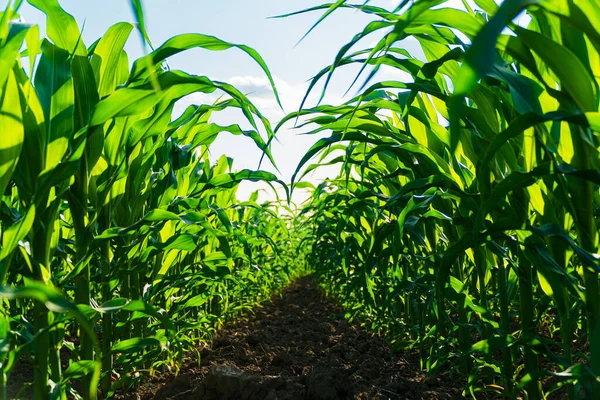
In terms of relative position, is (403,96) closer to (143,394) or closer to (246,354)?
(143,394)

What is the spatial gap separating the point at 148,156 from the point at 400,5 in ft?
3.40

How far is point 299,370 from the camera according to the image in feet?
8.18

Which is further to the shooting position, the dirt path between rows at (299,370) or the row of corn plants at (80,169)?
the dirt path between rows at (299,370)

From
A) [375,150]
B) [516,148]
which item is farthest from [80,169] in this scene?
[516,148]

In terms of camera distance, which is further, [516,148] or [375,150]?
[375,150]

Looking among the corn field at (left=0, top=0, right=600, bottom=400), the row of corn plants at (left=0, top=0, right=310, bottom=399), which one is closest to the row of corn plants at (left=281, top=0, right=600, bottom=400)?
the corn field at (left=0, top=0, right=600, bottom=400)

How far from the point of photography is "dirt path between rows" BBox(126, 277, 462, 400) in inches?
75.4

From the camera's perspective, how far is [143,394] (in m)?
2.19

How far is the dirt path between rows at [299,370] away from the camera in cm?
191

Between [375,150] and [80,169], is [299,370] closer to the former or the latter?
[375,150]

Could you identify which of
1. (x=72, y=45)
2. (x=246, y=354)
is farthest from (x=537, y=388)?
(x=246, y=354)

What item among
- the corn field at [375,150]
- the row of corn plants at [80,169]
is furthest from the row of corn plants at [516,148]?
the row of corn plants at [80,169]

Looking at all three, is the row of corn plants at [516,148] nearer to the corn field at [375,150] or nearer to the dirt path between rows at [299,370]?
the corn field at [375,150]

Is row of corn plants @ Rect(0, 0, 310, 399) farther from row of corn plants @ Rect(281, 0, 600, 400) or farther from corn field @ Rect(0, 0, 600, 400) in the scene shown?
row of corn plants @ Rect(281, 0, 600, 400)
